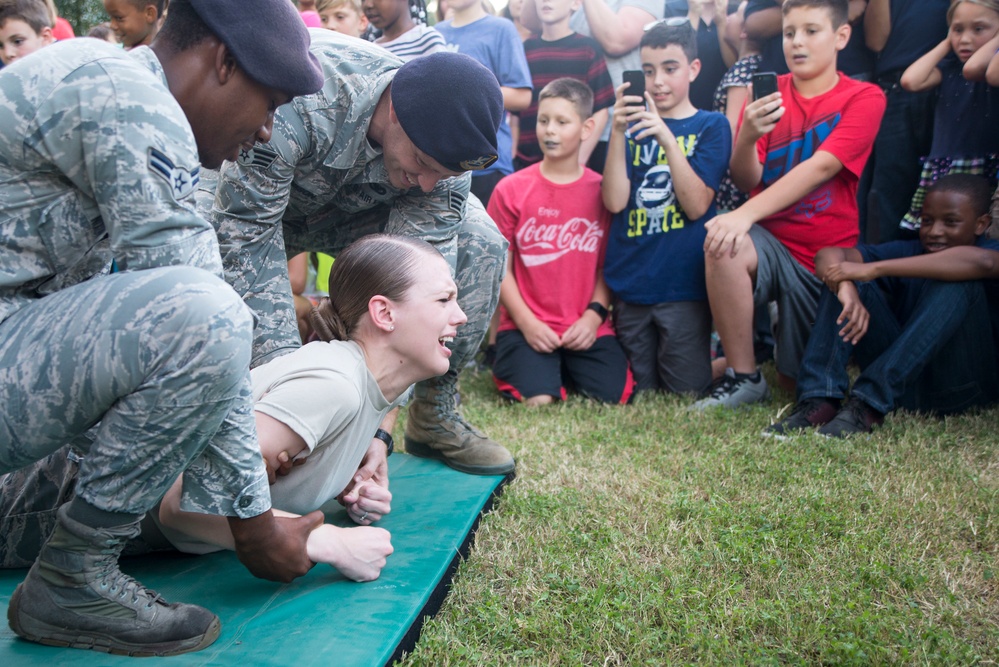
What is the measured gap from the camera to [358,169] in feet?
8.79

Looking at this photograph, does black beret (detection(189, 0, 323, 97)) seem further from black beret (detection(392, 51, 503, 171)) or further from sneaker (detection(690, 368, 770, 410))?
sneaker (detection(690, 368, 770, 410))

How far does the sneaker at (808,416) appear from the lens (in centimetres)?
358

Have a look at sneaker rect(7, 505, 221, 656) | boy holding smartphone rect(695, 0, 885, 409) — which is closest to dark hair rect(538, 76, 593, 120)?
boy holding smartphone rect(695, 0, 885, 409)

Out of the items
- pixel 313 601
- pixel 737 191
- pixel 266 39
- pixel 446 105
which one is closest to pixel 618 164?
pixel 737 191

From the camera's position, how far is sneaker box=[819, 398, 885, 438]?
346cm

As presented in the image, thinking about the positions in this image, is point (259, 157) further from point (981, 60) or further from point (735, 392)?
point (981, 60)

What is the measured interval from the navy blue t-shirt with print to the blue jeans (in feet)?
2.52

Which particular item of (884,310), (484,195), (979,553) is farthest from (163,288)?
(484,195)

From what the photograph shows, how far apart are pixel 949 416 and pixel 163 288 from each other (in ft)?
10.9

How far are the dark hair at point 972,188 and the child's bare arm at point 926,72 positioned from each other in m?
0.61

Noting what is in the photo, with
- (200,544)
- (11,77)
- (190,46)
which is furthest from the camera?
(200,544)

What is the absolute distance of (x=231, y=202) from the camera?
2459mm

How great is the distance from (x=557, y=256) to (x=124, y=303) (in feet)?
10.4

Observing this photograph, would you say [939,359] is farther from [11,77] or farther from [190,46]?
[11,77]
